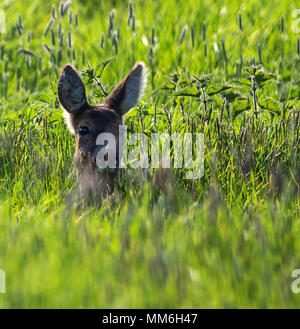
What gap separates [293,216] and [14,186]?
2132mm

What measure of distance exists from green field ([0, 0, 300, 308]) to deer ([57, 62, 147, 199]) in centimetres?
14

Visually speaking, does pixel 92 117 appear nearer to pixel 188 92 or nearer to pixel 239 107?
pixel 188 92

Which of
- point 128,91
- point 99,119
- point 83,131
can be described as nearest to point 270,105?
point 128,91

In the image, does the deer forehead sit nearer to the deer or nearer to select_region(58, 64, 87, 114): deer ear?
the deer

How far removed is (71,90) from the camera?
5.25 metres

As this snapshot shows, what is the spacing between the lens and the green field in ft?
10.8

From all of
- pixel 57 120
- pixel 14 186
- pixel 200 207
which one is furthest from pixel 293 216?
pixel 57 120

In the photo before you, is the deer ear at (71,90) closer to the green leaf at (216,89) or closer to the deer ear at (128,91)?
the deer ear at (128,91)

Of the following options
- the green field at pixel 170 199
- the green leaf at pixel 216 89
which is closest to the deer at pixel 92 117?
the green field at pixel 170 199

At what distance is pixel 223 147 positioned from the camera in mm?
5320

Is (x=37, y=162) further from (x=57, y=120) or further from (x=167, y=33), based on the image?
(x=167, y=33)

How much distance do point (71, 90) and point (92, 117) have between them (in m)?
0.36

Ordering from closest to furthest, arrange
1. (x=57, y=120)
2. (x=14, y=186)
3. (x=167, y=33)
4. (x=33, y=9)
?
1. (x=14, y=186)
2. (x=57, y=120)
3. (x=167, y=33)
4. (x=33, y=9)

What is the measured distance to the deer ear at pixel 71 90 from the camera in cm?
521
